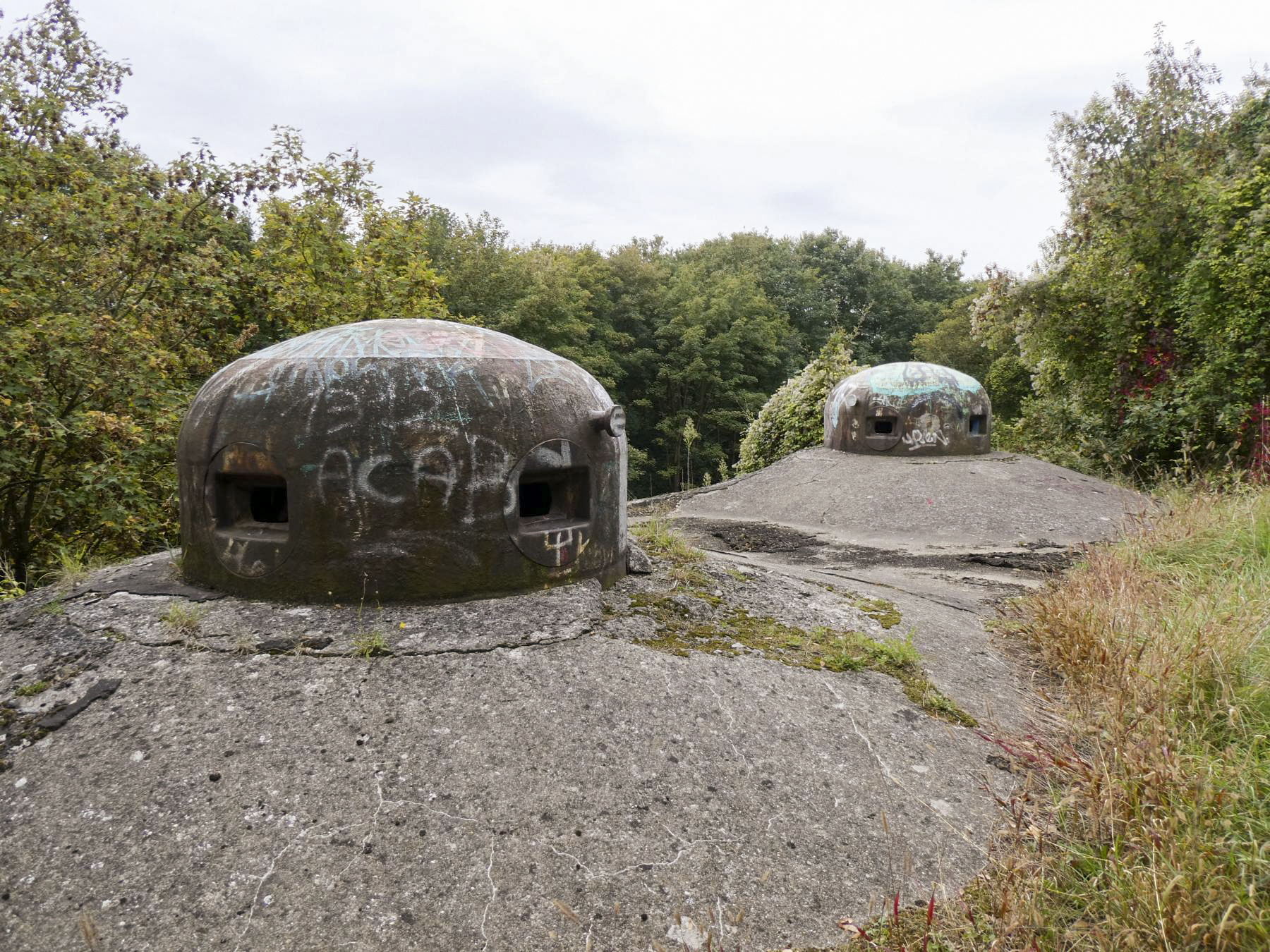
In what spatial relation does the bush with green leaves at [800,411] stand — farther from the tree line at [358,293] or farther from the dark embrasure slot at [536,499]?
the dark embrasure slot at [536,499]

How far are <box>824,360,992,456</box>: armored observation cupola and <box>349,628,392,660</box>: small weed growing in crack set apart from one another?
12.1m

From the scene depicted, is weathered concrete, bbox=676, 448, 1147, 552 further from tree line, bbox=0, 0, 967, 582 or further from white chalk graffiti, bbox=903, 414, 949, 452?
Answer: tree line, bbox=0, 0, 967, 582

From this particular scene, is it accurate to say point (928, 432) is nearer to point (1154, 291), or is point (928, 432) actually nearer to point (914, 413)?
point (914, 413)

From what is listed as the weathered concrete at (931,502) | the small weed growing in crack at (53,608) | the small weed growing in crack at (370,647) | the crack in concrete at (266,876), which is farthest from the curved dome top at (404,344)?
the weathered concrete at (931,502)

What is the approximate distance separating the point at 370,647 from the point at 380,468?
105cm

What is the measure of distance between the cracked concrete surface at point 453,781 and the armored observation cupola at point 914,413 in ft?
32.8

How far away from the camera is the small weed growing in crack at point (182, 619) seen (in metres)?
4.37

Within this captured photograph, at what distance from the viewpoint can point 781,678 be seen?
4.54 metres

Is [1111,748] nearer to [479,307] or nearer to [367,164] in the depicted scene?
[367,164]

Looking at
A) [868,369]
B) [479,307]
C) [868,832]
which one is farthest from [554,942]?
[479,307]

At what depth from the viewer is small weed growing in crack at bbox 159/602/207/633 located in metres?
4.37

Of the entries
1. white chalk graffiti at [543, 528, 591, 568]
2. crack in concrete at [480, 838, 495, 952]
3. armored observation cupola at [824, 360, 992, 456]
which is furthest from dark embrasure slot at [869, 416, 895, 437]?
crack in concrete at [480, 838, 495, 952]

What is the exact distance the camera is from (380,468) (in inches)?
180

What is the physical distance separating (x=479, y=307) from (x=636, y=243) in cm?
1295
